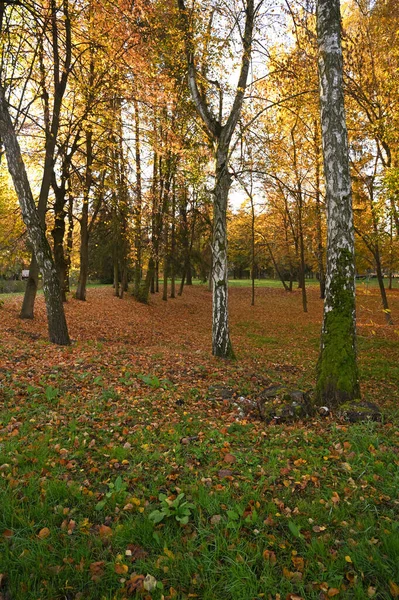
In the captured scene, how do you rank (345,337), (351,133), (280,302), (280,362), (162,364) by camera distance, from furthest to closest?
(280,302) < (351,133) < (280,362) < (162,364) < (345,337)

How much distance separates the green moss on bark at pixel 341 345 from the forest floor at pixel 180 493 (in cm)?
63

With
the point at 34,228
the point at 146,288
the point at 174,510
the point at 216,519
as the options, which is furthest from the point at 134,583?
the point at 146,288

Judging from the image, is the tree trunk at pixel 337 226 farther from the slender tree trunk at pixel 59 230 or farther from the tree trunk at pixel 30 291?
the slender tree trunk at pixel 59 230

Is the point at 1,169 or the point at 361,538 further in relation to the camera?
the point at 1,169

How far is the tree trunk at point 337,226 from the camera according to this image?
19.7 feet

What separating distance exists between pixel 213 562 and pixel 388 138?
45.3 feet

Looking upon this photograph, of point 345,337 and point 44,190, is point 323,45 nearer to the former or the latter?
point 345,337

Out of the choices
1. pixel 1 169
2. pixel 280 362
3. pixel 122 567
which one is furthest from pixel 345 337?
pixel 1 169

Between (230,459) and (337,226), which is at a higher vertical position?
(337,226)

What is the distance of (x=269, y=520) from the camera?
3.17 metres

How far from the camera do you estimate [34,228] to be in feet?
31.3

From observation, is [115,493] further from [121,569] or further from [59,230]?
[59,230]

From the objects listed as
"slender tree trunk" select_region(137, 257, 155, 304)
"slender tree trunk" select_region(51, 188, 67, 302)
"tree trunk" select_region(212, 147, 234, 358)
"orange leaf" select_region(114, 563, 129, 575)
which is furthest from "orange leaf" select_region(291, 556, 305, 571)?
"slender tree trunk" select_region(137, 257, 155, 304)

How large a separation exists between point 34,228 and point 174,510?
8.50 metres
